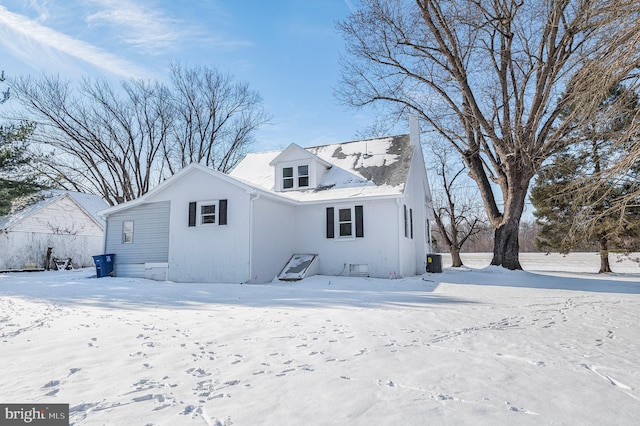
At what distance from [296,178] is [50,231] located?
60.1ft

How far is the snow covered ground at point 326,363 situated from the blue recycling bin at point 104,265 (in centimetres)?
791

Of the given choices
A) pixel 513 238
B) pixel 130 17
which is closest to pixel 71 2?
pixel 130 17

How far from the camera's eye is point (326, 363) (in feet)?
11.9

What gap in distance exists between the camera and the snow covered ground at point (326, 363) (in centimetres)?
252

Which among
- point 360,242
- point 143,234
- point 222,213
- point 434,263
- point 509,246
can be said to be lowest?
point 434,263

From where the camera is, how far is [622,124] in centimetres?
689

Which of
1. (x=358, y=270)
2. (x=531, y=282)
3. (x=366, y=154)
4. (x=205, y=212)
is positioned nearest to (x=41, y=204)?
(x=205, y=212)

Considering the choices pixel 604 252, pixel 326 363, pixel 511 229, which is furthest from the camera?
pixel 604 252

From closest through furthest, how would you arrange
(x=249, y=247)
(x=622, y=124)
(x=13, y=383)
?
1. (x=13, y=383)
2. (x=622, y=124)
3. (x=249, y=247)

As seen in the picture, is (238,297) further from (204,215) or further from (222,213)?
(204,215)

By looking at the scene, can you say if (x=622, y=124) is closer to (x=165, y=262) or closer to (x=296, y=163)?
(x=296, y=163)

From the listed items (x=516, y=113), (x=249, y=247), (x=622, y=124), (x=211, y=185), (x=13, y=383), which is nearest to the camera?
(x=13, y=383)

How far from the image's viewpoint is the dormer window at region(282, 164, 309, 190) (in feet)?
53.3

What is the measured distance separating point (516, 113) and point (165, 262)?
14535 mm
